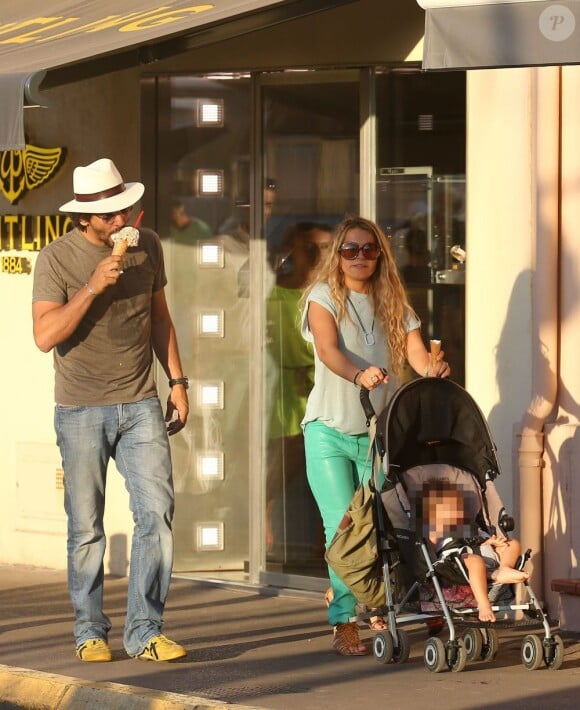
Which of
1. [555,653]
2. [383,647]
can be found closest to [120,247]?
[383,647]

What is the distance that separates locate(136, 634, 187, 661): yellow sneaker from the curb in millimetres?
468

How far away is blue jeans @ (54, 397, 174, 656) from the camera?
7.48 metres

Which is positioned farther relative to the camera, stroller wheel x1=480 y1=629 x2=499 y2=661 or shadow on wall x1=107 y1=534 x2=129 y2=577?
shadow on wall x1=107 y1=534 x2=129 y2=577

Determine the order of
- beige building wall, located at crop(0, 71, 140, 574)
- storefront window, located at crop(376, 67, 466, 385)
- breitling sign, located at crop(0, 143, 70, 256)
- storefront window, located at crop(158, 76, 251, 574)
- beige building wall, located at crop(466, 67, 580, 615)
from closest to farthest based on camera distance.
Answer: beige building wall, located at crop(466, 67, 580, 615), storefront window, located at crop(376, 67, 466, 385), storefront window, located at crop(158, 76, 251, 574), beige building wall, located at crop(0, 71, 140, 574), breitling sign, located at crop(0, 143, 70, 256)

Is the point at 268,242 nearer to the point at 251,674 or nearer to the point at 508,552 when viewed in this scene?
the point at 508,552

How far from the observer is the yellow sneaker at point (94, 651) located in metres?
7.51

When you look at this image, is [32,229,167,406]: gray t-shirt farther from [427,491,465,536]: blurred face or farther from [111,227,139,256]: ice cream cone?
[427,491,465,536]: blurred face

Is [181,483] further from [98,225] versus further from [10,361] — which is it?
[98,225]

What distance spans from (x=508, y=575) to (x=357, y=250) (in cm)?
161

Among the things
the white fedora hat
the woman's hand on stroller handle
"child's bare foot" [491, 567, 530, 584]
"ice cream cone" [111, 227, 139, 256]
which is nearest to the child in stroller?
"child's bare foot" [491, 567, 530, 584]

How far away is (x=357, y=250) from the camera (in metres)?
7.76

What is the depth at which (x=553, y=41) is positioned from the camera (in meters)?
7.13

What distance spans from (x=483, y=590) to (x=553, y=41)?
2.26 metres

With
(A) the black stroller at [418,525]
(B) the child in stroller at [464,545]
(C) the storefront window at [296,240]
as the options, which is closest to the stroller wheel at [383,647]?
(A) the black stroller at [418,525]
